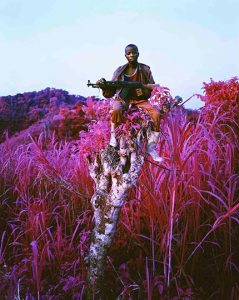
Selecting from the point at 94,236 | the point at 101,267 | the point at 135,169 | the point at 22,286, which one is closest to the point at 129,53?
the point at 135,169

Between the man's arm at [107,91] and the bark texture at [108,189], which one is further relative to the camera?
the bark texture at [108,189]

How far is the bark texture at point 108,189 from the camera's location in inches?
87.9

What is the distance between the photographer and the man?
2.12m

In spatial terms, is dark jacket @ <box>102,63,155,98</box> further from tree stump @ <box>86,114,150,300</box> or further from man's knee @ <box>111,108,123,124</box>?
tree stump @ <box>86,114,150,300</box>

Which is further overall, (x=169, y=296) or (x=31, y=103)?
(x=31, y=103)

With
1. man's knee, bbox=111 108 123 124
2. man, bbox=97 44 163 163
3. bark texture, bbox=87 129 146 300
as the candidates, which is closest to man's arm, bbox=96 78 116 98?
man, bbox=97 44 163 163

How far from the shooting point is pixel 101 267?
2350 millimetres

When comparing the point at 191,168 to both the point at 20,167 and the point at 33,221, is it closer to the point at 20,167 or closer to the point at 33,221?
the point at 33,221

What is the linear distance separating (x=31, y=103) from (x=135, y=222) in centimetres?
1152

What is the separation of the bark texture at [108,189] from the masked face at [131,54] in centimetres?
37

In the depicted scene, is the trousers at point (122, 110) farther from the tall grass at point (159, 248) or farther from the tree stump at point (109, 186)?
the tall grass at point (159, 248)

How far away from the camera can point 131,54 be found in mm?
2164

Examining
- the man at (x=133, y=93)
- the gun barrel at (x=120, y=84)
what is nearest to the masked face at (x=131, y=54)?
the man at (x=133, y=93)

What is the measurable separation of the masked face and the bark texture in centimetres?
37
